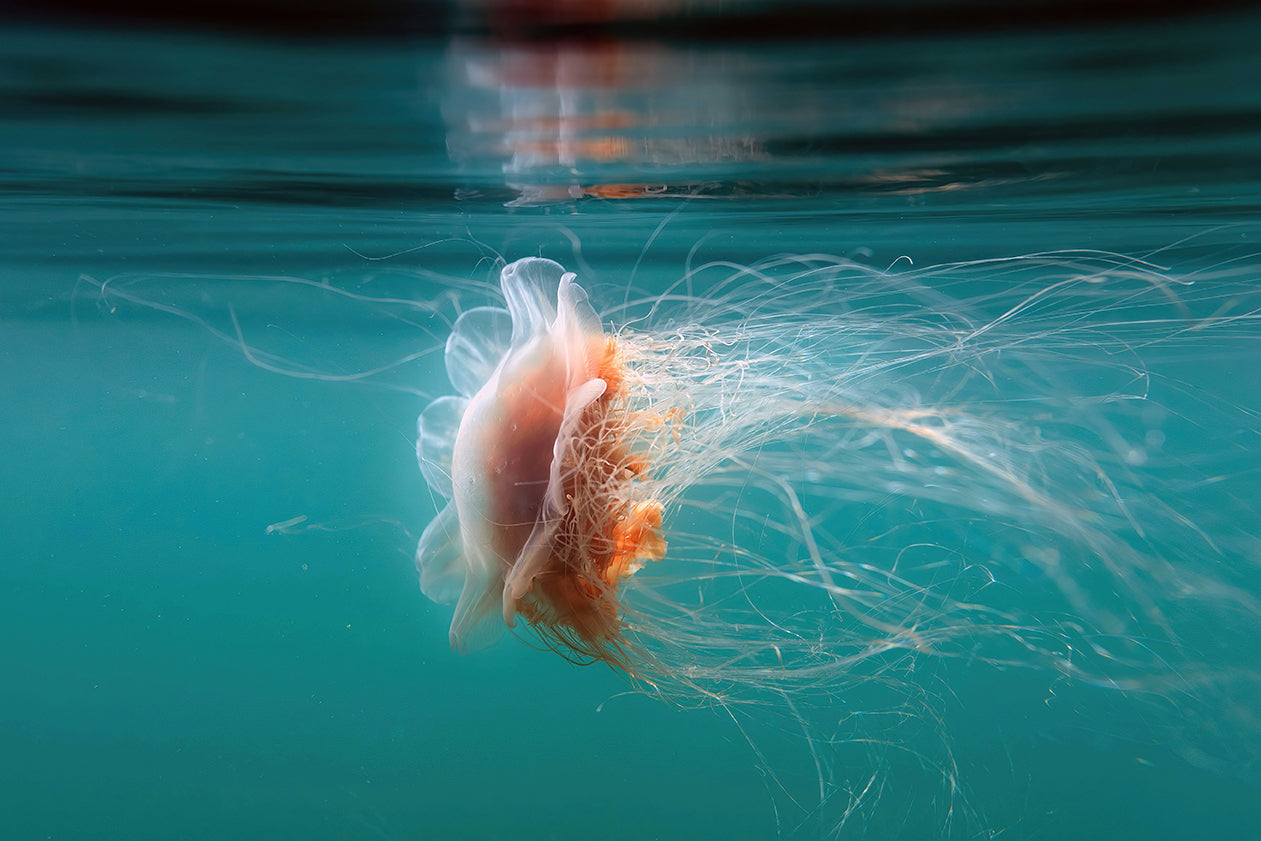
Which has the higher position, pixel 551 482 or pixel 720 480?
pixel 551 482

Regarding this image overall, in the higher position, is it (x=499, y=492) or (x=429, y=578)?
(x=499, y=492)

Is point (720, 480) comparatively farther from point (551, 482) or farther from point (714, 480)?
point (551, 482)

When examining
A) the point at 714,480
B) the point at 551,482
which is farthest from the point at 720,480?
the point at 551,482

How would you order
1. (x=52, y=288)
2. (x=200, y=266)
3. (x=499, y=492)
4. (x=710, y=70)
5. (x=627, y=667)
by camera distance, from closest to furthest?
1. (x=499, y=492)
2. (x=710, y=70)
3. (x=627, y=667)
4. (x=200, y=266)
5. (x=52, y=288)

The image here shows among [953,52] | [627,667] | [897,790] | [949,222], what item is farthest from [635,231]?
[897,790]

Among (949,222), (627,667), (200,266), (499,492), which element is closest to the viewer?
(499,492)

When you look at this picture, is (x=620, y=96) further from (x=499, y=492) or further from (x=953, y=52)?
(x=499, y=492)

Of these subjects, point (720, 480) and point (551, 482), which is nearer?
point (551, 482)

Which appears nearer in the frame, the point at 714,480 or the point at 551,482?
the point at 551,482

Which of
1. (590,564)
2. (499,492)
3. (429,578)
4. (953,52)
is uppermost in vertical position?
(953,52)

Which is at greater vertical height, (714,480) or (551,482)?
(551,482)

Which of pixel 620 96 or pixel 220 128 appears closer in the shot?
A: pixel 620 96
